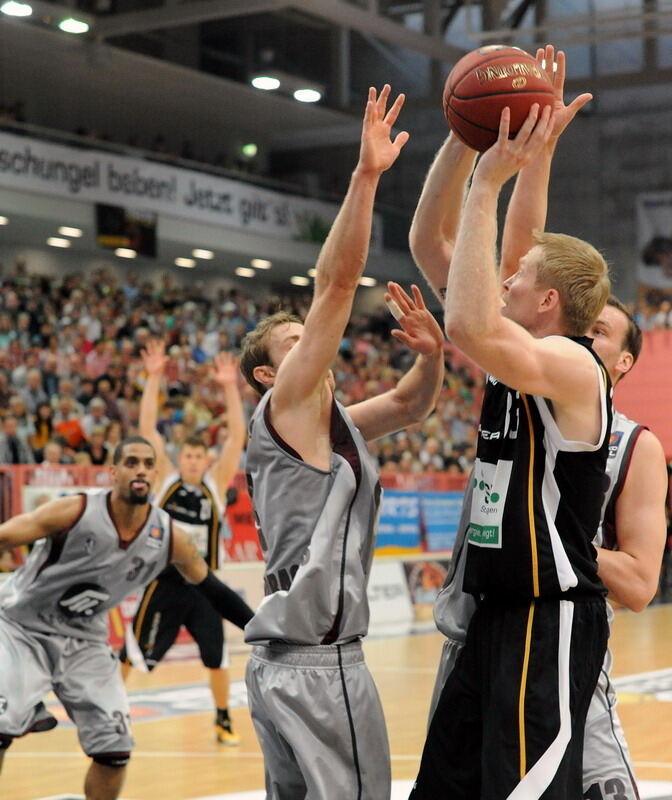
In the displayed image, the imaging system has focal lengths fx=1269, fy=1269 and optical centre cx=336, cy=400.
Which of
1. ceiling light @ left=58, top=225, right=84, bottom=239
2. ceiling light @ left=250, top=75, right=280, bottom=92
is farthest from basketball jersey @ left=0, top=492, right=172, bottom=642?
ceiling light @ left=250, top=75, right=280, bottom=92

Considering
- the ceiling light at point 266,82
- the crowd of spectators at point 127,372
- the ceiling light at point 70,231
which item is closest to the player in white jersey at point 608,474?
the crowd of spectators at point 127,372

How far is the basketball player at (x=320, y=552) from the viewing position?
11.5 ft

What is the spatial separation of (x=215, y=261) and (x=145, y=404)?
19.4 metres

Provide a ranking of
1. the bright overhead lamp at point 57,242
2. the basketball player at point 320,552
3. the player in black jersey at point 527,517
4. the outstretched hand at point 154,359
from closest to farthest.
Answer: the player in black jersey at point 527,517, the basketball player at point 320,552, the outstretched hand at point 154,359, the bright overhead lamp at point 57,242

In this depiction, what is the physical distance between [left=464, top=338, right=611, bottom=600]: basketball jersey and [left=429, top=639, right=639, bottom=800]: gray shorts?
433 mm

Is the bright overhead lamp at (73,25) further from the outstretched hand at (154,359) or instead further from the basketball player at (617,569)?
the basketball player at (617,569)

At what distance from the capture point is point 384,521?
1681cm

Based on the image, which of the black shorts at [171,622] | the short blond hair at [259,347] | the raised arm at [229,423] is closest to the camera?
the short blond hair at [259,347]

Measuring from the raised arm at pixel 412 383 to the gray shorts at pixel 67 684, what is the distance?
8.12ft

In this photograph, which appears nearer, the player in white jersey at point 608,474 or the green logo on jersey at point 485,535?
the green logo on jersey at point 485,535

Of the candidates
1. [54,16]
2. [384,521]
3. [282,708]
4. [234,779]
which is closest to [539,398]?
[282,708]

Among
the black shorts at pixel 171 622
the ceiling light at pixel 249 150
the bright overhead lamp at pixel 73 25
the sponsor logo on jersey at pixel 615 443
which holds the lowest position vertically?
the black shorts at pixel 171 622

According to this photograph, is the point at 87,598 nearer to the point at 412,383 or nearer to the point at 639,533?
the point at 412,383

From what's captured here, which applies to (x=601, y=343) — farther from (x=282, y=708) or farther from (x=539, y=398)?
(x=282, y=708)
